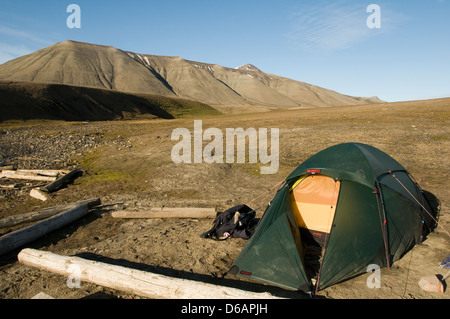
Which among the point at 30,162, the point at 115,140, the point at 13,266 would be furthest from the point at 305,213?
the point at 115,140

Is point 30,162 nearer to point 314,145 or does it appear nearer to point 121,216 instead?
point 121,216

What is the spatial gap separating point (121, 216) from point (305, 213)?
6.05 m

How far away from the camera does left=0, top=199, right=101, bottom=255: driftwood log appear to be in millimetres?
6691

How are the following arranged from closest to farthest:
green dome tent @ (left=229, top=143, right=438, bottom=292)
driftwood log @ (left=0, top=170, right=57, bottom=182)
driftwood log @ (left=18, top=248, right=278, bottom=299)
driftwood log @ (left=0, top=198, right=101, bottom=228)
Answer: driftwood log @ (left=18, top=248, right=278, bottom=299) < green dome tent @ (left=229, top=143, right=438, bottom=292) < driftwood log @ (left=0, top=198, right=101, bottom=228) < driftwood log @ (left=0, top=170, right=57, bottom=182)

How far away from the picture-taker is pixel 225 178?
556 inches

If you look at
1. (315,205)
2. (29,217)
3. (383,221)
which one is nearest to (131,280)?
(315,205)

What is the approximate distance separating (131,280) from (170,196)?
6.89m
